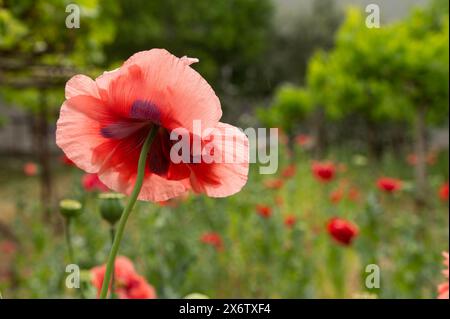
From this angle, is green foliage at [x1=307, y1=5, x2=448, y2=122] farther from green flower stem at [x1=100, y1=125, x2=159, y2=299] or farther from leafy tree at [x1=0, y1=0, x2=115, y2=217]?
green flower stem at [x1=100, y1=125, x2=159, y2=299]

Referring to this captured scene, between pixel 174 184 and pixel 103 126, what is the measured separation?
52 mm

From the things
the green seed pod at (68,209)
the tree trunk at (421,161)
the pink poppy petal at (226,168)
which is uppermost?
the tree trunk at (421,161)

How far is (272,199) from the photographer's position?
117 inches

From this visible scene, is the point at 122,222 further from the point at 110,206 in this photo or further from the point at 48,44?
the point at 48,44

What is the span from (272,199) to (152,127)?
2.63m

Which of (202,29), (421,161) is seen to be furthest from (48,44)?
(202,29)

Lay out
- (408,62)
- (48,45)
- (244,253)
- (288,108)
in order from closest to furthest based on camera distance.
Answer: (244,253)
(48,45)
(408,62)
(288,108)

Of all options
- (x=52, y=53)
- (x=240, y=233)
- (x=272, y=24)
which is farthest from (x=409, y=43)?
(x=272, y=24)

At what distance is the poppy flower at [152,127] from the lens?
12.4 inches

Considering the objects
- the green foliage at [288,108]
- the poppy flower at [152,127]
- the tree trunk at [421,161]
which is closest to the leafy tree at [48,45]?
the poppy flower at [152,127]

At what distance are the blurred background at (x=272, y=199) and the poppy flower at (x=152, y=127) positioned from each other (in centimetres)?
21

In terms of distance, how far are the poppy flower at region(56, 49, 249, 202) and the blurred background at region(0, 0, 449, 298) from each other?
209 mm

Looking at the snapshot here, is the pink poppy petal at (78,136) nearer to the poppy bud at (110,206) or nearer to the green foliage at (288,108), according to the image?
the poppy bud at (110,206)

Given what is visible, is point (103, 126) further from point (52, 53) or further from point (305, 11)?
point (305, 11)
